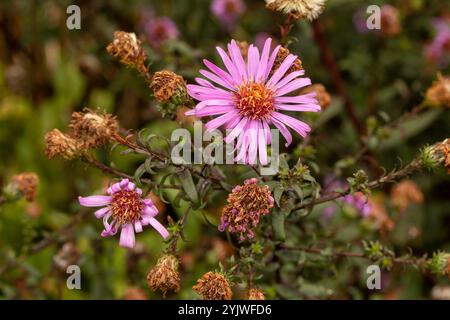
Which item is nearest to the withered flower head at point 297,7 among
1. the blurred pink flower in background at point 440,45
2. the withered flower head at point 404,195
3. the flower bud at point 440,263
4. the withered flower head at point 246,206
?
the withered flower head at point 246,206

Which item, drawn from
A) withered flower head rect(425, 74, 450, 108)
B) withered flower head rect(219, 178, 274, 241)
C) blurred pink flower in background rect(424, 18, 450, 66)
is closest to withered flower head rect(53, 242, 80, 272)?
withered flower head rect(219, 178, 274, 241)

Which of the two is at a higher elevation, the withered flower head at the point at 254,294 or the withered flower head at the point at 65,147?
the withered flower head at the point at 65,147

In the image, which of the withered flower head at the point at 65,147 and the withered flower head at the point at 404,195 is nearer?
the withered flower head at the point at 65,147

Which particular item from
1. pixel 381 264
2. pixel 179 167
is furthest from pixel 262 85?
pixel 381 264

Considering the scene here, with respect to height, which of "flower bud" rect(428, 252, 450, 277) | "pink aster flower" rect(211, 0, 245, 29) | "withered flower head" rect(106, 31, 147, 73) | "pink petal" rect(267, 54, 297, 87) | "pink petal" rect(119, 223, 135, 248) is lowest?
"flower bud" rect(428, 252, 450, 277)

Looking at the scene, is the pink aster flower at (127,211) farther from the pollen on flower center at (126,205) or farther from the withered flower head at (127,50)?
the withered flower head at (127,50)

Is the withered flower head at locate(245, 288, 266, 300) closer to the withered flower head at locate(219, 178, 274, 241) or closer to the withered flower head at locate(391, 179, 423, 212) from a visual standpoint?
the withered flower head at locate(219, 178, 274, 241)

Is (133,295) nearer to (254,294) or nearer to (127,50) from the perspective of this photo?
(254,294)

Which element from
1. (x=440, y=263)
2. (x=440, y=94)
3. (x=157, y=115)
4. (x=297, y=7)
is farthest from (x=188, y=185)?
(x=157, y=115)
